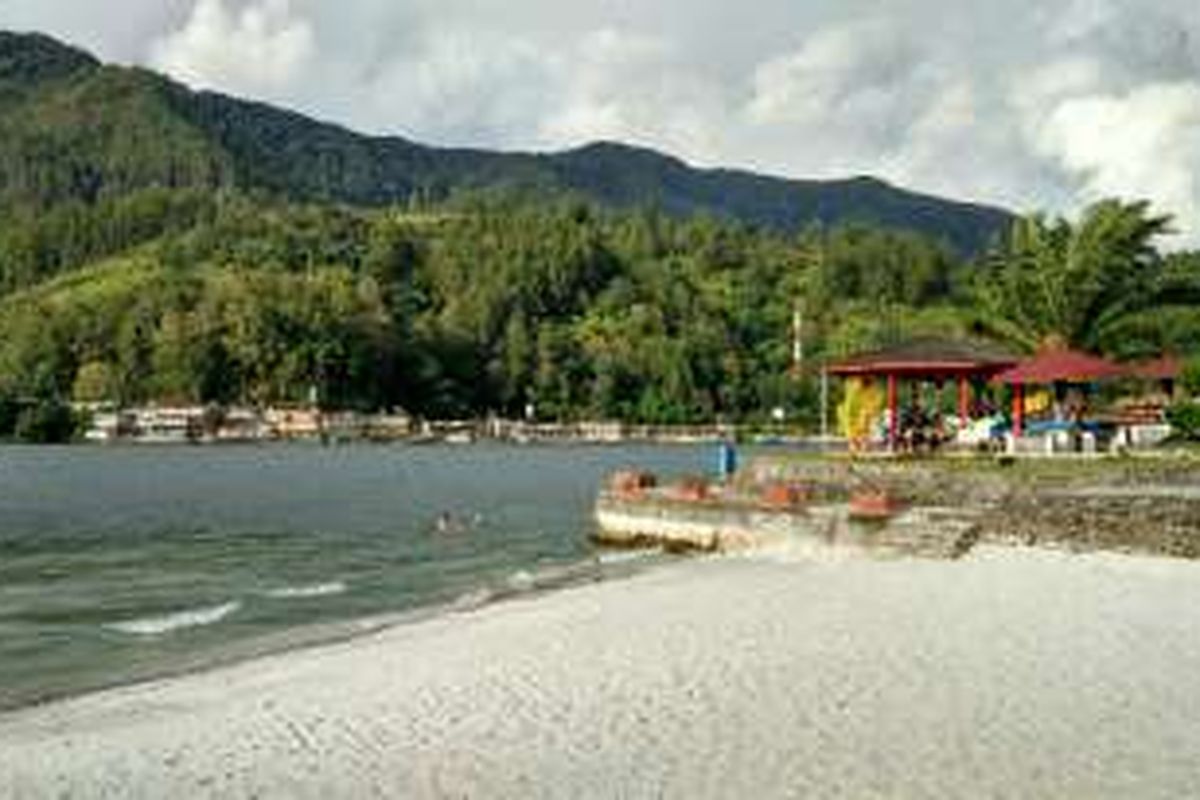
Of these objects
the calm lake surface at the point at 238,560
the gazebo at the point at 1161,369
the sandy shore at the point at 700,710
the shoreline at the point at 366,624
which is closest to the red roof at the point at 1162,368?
the gazebo at the point at 1161,369

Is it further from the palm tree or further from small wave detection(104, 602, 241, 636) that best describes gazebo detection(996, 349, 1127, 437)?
small wave detection(104, 602, 241, 636)

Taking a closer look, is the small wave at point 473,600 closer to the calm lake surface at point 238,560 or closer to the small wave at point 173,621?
the calm lake surface at point 238,560

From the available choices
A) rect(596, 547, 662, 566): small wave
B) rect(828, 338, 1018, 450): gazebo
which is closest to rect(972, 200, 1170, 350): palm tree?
rect(828, 338, 1018, 450): gazebo

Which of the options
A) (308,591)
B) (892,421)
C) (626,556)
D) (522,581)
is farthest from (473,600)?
(892,421)

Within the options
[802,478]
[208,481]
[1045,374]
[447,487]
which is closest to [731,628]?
[802,478]

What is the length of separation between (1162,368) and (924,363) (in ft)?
49.9

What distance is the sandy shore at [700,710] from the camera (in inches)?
544

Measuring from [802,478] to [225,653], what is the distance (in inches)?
735

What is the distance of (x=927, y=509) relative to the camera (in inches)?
1341

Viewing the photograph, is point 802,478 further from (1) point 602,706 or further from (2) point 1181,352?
(2) point 1181,352

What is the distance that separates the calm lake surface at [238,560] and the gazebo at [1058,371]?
469 inches

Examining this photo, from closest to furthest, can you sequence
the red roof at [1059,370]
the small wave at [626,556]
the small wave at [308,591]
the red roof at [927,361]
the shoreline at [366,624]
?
the shoreline at [366,624] → the small wave at [308,591] → the small wave at [626,556] → the red roof at [1059,370] → the red roof at [927,361]

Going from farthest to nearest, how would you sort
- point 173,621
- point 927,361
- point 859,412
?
point 859,412 < point 927,361 < point 173,621

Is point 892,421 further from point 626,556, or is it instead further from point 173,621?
point 173,621
